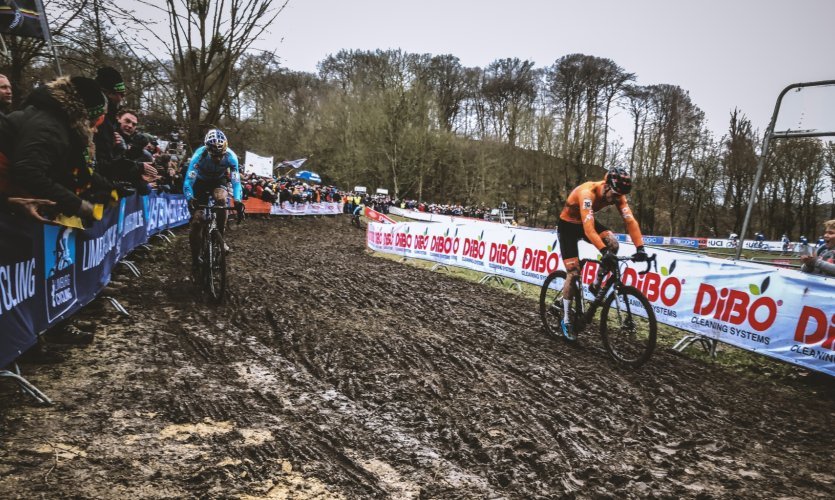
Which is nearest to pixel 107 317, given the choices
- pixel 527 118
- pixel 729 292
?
pixel 729 292

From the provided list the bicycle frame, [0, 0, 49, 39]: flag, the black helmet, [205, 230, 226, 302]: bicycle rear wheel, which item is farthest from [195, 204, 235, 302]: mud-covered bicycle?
the black helmet

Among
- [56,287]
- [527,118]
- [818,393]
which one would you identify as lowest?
[818,393]

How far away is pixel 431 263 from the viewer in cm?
1405

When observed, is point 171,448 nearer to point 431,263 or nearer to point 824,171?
point 431,263

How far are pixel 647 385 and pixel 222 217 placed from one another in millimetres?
6011

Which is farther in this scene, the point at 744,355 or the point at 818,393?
the point at 744,355

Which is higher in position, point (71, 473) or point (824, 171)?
point (824, 171)

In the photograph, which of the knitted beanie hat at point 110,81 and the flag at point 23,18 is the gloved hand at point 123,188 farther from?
the flag at point 23,18

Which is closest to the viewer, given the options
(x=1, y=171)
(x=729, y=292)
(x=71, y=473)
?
(x=71, y=473)

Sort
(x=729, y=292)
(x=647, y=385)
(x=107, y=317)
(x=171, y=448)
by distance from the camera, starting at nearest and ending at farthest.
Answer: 1. (x=171, y=448)
2. (x=647, y=385)
3. (x=107, y=317)
4. (x=729, y=292)

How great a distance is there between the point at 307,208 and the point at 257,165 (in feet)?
13.9

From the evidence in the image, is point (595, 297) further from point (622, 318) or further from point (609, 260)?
point (609, 260)

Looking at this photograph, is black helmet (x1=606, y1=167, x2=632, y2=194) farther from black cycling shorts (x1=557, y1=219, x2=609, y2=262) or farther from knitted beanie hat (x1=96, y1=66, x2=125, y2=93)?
knitted beanie hat (x1=96, y1=66, x2=125, y2=93)

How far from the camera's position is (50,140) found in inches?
142
